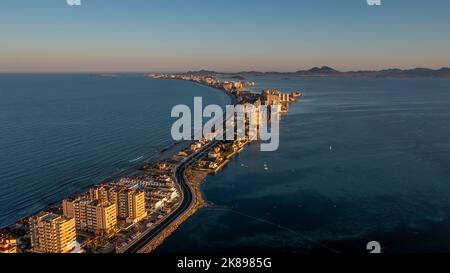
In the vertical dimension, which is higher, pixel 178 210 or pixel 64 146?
pixel 64 146

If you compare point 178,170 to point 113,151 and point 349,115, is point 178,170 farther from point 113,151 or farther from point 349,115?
point 349,115

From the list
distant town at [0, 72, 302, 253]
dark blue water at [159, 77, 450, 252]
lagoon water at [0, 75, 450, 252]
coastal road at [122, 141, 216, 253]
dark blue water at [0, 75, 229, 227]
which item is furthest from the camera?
dark blue water at [0, 75, 229, 227]

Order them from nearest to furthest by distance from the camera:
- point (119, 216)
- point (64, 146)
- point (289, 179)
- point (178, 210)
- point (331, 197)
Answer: point (119, 216)
point (178, 210)
point (331, 197)
point (289, 179)
point (64, 146)

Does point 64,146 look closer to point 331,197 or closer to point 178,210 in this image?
point 178,210

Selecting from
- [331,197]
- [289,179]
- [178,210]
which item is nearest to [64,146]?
[178,210]

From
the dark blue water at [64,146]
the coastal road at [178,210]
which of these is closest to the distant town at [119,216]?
the coastal road at [178,210]

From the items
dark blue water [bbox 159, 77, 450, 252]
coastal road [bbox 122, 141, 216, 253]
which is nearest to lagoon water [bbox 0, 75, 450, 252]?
dark blue water [bbox 159, 77, 450, 252]

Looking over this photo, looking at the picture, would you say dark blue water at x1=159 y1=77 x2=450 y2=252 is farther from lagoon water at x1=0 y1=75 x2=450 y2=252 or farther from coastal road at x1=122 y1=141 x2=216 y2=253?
coastal road at x1=122 y1=141 x2=216 y2=253
